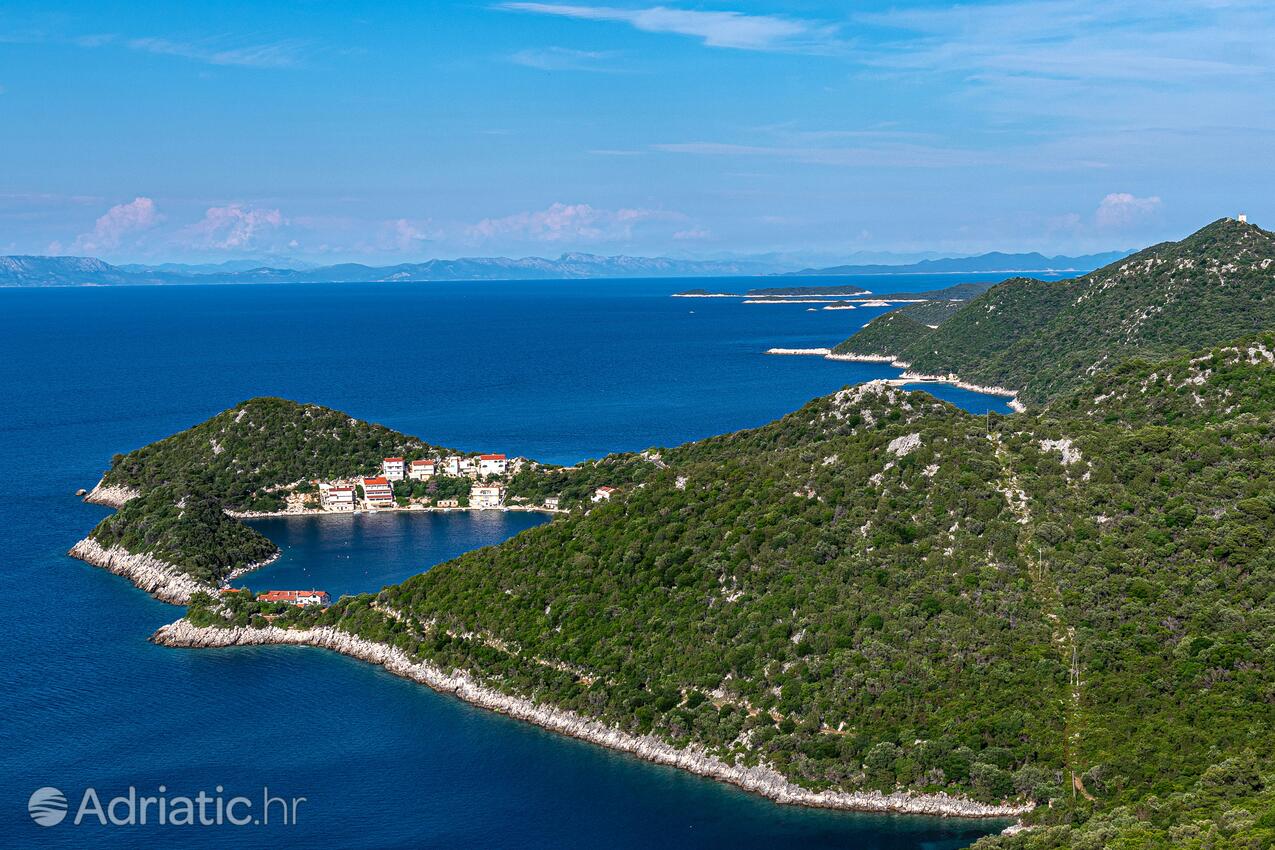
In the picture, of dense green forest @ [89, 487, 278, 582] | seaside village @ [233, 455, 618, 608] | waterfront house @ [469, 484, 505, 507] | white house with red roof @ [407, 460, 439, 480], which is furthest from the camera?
white house with red roof @ [407, 460, 439, 480]

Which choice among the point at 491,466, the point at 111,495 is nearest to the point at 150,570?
the point at 111,495

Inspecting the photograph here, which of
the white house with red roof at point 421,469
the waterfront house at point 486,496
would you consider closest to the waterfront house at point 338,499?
the white house with red roof at point 421,469

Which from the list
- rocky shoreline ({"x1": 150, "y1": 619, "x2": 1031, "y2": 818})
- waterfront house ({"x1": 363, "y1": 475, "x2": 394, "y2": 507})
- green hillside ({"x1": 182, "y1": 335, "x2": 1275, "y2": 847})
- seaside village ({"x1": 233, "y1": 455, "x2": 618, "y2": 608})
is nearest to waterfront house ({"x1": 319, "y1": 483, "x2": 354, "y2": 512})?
seaside village ({"x1": 233, "y1": 455, "x2": 618, "y2": 608})

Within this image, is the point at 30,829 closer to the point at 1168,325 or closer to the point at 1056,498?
the point at 1056,498

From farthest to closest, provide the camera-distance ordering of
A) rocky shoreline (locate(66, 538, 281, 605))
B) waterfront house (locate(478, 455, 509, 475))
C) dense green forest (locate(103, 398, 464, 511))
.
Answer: waterfront house (locate(478, 455, 509, 475))
dense green forest (locate(103, 398, 464, 511))
rocky shoreline (locate(66, 538, 281, 605))

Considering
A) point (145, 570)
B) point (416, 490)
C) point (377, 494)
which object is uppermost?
point (416, 490)

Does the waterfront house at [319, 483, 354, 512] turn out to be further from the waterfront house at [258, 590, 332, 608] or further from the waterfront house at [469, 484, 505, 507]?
the waterfront house at [258, 590, 332, 608]

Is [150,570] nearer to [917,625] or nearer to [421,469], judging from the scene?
[421,469]
